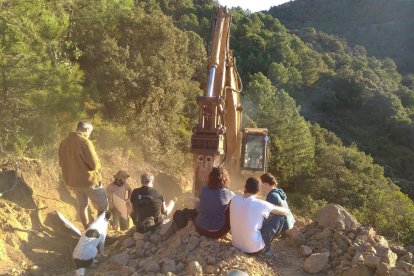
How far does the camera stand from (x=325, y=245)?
6.91 metres

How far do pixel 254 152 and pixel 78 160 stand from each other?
19.4ft

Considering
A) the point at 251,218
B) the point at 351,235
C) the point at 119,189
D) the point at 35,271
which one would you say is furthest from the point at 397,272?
the point at 35,271

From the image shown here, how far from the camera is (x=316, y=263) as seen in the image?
251 inches

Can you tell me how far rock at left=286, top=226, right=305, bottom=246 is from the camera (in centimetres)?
701

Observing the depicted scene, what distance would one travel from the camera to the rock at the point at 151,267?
5.68m

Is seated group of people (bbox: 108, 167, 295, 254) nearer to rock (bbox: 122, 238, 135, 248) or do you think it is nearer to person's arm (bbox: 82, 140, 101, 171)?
rock (bbox: 122, 238, 135, 248)

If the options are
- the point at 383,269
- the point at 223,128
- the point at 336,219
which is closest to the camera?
the point at 383,269

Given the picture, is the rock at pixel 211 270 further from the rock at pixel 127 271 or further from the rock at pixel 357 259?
the rock at pixel 357 259

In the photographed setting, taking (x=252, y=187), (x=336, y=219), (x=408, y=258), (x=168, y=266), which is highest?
(x=252, y=187)

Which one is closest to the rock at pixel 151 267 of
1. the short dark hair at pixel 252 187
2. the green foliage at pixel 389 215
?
the short dark hair at pixel 252 187

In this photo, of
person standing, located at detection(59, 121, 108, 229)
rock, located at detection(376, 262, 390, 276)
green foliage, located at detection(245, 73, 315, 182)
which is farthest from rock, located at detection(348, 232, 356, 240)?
green foliage, located at detection(245, 73, 315, 182)

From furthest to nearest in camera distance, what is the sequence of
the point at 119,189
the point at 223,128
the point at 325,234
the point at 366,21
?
the point at 366,21
the point at 223,128
the point at 119,189
the point at 325,234

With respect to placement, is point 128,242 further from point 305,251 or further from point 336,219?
point 336,219

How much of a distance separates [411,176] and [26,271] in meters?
40.9
